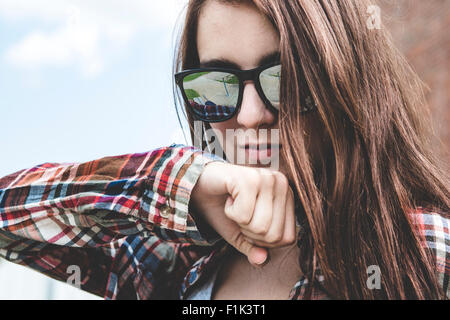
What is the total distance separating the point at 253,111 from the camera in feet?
3.26

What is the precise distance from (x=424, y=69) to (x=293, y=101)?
334 cm

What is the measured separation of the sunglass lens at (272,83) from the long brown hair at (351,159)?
25 mm

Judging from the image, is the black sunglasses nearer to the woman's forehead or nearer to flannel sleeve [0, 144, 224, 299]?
the woman's forehead

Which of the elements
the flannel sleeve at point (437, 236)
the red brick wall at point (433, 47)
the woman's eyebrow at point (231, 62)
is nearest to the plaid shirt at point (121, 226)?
the flannel sleeve at point (437, 236)

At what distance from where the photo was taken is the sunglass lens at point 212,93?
1.03 meters

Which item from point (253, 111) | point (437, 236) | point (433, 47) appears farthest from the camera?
point (433, 47)

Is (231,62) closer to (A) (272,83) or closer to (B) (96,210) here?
(A) (272,83)

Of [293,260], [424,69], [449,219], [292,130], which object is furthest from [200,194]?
[424,69]

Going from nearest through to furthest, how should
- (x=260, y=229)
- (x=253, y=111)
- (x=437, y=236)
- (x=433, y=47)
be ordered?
1. (x=260, y=229)
2. (x=437, y=236)
3. (x=253, y=111)
4. (x=433, y=47)

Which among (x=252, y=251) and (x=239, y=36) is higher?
(x=239, y=36)

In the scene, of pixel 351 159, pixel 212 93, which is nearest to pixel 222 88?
pixel 212 93

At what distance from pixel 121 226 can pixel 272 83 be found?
49 cm

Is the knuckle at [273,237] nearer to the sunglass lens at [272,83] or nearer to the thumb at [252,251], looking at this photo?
the thumb at [252,251]

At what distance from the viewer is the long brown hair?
857 millimetres
